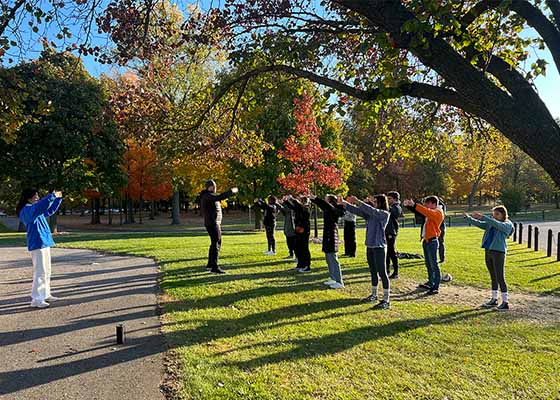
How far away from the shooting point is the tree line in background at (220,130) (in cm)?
715

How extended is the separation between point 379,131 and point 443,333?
5.15m

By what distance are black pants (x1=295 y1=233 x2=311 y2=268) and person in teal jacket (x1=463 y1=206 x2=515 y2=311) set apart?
13.8 feet

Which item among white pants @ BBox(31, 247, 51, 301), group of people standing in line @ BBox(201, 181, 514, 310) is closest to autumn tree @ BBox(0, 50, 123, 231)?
group of people standing in line @ BBox(201, 181, 514, 310)

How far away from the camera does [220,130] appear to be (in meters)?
8.72

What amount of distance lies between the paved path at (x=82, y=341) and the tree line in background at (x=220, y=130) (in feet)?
9.99

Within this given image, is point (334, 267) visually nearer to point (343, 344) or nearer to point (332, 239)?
point (332, 239)

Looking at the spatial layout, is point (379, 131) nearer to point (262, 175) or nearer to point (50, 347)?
point (50, 347)

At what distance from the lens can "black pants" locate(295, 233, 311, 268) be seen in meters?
10.8

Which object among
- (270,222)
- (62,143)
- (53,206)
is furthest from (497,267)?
(62,143)

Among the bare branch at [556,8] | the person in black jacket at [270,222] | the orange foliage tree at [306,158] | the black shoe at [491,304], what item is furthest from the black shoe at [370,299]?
the orange foliage tree at [306,158]

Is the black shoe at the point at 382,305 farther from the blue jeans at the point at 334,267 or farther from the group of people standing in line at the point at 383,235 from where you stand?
the blue jeans at the point at 334,267

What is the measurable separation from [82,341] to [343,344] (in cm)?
349

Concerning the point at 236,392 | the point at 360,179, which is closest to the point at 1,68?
the point at 236,392

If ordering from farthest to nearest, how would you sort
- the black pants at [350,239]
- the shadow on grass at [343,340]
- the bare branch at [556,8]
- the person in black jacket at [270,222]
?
the person in black jacket at [270,222]
the black pants at [350,239]
the shadow on grass at [343,340]
the bare branch at [556,8]
